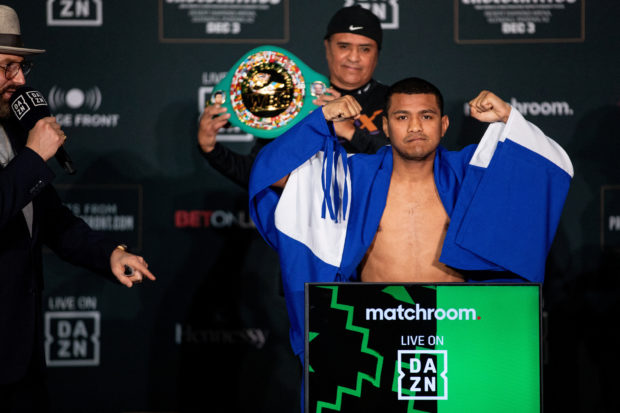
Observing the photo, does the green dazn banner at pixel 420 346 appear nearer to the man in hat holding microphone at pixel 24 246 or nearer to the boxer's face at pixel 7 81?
the man in hat holding microphone at pixel 24 246

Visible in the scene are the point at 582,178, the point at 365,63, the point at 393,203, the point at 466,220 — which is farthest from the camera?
the point at 582,178

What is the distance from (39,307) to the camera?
1827 mm

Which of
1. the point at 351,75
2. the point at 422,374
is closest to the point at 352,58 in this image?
the point at 351,75

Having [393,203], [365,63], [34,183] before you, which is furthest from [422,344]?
[365,63]

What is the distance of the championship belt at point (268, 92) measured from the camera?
2721 mm

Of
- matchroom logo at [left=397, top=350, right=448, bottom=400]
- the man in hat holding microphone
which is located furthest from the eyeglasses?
matchroom logo at [left=397, top=350, right=448, bottom=400]

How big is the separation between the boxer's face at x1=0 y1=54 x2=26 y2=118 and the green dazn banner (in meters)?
1.01

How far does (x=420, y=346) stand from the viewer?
1.46m

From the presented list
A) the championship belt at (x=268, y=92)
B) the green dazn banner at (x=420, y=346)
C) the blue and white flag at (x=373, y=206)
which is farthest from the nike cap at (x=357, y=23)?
the green dazn banner at (x=420, y=346)

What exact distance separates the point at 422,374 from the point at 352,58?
1.71 meters

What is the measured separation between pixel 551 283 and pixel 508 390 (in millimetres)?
1894

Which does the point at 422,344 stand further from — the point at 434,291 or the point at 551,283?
the point at 551,283

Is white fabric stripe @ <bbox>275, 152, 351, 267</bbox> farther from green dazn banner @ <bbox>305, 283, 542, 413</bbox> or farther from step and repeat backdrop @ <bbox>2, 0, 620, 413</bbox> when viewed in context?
step and repeat backdrop @ <bbox>2, 0, 620, 413</bbox>

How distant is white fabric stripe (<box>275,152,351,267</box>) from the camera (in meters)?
2.01
